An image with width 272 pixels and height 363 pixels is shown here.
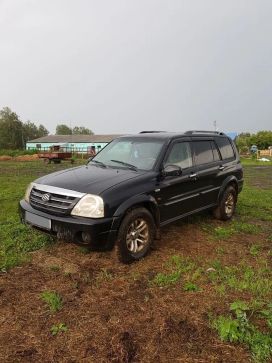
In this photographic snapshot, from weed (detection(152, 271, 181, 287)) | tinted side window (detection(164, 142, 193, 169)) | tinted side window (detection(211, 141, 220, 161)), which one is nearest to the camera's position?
weed (detection(152, 271, 181, 287))

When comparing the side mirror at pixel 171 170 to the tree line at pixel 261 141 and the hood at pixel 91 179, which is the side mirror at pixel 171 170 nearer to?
the hood at pixel 91 179

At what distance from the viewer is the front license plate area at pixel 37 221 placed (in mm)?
4414

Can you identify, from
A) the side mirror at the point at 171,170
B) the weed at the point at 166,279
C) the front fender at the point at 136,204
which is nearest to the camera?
the weed at the point at 166,279

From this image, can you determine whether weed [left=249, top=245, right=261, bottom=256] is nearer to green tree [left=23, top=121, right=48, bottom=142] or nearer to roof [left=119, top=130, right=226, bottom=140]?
roof [left=119, top=130, right=226, bottom=140]

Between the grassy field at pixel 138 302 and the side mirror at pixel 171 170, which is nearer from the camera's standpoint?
the grassy field at pixel 138 302

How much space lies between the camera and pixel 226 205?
7023 millimetres

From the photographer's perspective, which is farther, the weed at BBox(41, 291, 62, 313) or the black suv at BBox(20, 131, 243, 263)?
the black suv at BBox(20, 131, 243, 263)

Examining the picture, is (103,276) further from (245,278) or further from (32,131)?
(32,131)

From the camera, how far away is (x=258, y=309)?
3.43 meters

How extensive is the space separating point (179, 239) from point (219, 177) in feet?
5.47

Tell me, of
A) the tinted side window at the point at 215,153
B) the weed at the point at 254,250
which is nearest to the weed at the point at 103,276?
the weed at the point at 254,250

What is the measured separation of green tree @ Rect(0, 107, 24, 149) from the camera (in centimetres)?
8256

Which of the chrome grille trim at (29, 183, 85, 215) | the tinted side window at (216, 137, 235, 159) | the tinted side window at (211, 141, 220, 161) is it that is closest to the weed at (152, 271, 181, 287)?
the chrome grille trim at (29, 183, 85, 215)

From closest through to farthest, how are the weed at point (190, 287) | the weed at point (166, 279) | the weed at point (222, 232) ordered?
the weed at point (190, 287)
the weed at point (166, 279)
the weed at point (222, 232)
